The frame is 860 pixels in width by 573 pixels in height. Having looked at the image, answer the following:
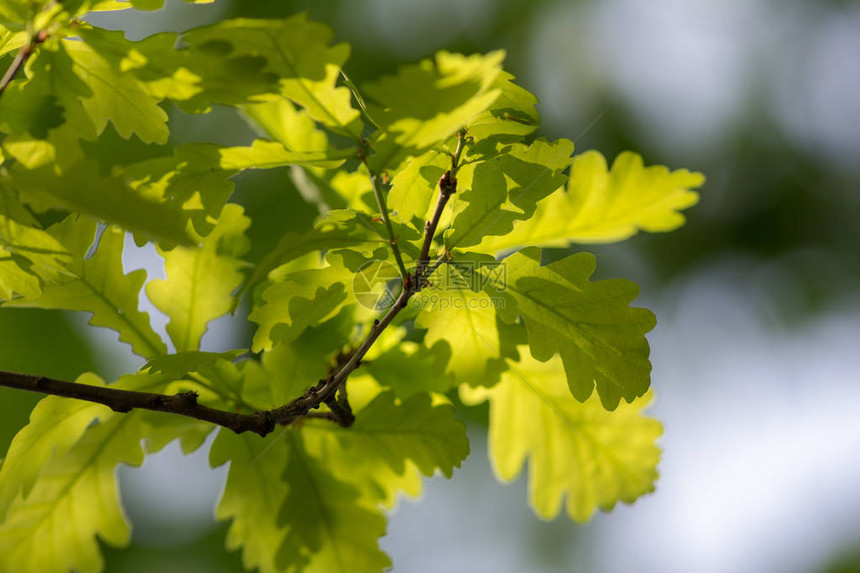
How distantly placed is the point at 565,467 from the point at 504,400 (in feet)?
0.44

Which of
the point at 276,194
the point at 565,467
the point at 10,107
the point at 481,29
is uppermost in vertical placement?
the point at 481,29

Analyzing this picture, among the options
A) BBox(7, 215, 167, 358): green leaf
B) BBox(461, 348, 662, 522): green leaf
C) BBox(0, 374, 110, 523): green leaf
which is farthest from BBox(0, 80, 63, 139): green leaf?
BBox(461, 348, 662, 522): green leaf

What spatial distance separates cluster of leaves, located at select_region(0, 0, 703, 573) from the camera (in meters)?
0.59

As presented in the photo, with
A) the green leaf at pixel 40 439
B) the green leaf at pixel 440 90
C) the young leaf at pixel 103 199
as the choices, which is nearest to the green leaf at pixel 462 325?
the green leaf at pixel 440 90

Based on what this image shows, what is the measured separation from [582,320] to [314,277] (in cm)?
30

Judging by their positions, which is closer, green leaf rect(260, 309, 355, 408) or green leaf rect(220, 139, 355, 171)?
green leaf rect(220, 139, 355, 171)

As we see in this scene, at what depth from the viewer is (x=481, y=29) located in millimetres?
3510

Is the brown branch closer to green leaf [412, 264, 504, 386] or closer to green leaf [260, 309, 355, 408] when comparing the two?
green leaf [412, 264, 504, 386]

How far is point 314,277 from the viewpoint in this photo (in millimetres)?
780

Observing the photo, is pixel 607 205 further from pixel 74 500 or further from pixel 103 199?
pixel 74 500

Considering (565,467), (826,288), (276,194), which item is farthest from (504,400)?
(826,288)

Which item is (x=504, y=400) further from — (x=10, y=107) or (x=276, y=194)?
(x=276, y=194)

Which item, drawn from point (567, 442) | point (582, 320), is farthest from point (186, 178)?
point (567, 442)

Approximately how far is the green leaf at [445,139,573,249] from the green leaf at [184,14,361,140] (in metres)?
0.16
